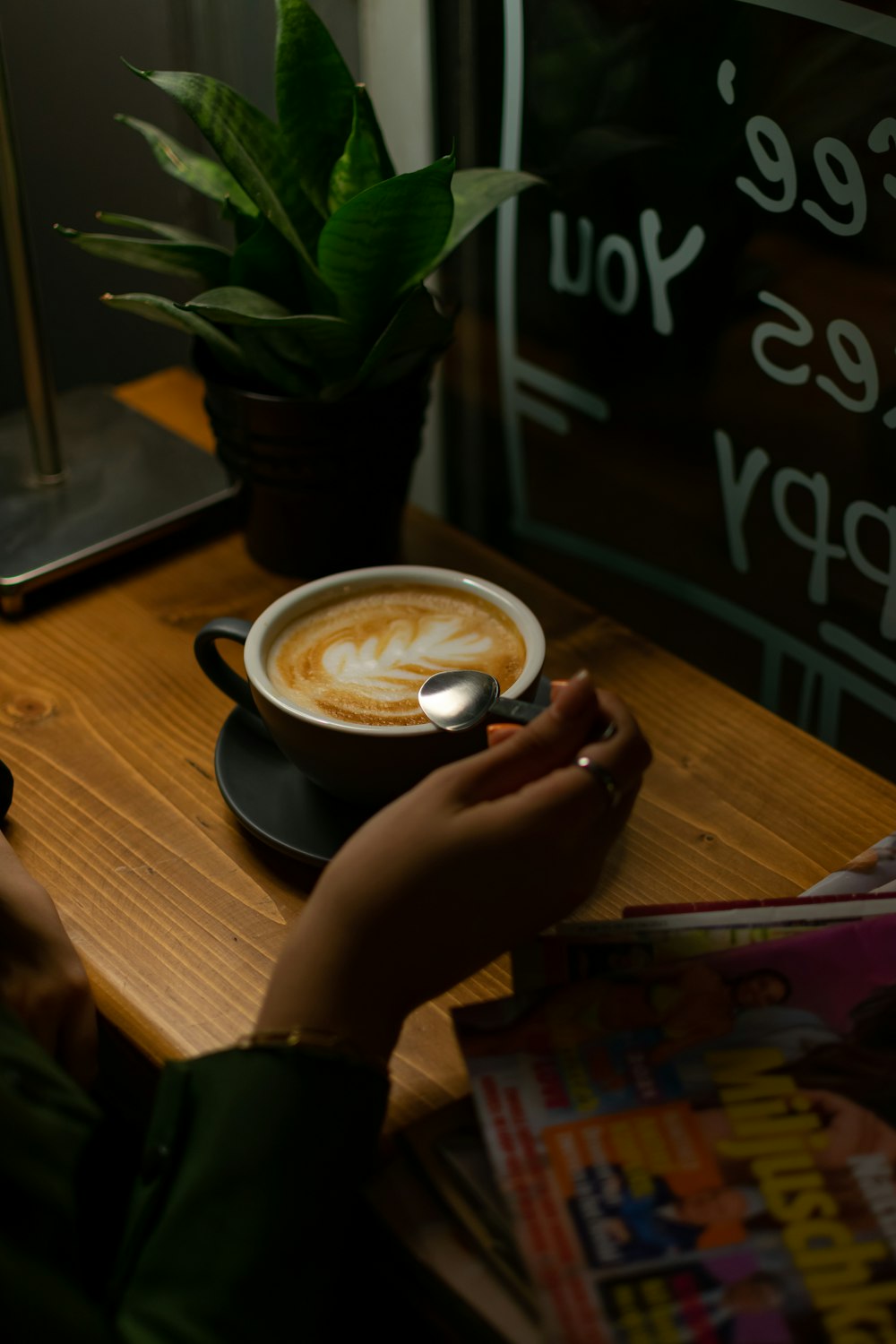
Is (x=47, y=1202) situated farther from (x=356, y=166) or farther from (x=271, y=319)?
(x=356, y=166)

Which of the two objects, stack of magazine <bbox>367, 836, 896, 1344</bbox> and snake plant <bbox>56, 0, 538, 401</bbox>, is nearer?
stack of magazine <bbox>367, 836, 896, 1344</bbox>

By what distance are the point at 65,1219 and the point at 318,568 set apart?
1.89 feet

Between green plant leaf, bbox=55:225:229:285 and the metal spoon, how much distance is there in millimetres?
380

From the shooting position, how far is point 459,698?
708 mm

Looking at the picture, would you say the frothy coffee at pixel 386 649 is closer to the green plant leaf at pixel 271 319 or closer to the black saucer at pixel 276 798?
the black saucer at pixel 276 798

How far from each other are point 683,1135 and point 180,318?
2.00ft

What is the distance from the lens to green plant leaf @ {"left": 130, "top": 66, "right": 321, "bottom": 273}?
0.81 meters

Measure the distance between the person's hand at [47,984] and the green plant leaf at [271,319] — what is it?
15.4 inches

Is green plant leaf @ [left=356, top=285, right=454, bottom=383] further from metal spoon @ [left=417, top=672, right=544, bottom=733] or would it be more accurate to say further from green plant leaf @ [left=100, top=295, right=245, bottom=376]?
metal spoon @ [left=417, top=672, right=544, bottom=733]

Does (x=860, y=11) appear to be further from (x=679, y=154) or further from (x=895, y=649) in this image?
(x=895, y=649)

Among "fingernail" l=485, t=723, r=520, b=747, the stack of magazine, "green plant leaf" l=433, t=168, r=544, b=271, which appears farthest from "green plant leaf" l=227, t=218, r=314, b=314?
the stack of magazine

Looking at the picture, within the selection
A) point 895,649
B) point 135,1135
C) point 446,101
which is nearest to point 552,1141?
point 135,1135

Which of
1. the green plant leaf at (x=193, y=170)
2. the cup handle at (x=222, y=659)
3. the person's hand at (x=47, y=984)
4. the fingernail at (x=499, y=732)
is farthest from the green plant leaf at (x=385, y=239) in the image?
the person's hand at (x=47, y=984)

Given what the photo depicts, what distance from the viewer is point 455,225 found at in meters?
0.90
